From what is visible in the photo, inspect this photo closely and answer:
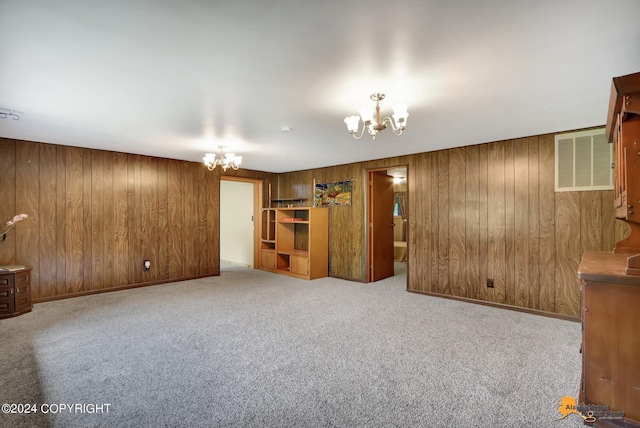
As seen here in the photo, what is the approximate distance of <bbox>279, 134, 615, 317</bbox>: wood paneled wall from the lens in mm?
3701

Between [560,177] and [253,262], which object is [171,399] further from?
[253,262]

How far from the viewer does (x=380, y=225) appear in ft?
20.0

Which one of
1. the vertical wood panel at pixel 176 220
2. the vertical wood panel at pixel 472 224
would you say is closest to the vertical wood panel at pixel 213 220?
the vertical wood panel at pixel 176 220

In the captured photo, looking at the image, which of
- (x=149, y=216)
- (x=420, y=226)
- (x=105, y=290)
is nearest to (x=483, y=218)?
(x=420, y=226)

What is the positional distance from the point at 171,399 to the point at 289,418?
81 centimetres

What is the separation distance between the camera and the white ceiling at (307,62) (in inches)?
61.2

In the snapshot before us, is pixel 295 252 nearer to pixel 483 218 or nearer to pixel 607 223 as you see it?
pixel 483 218

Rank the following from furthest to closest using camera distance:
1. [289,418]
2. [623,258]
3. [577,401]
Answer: [623,258] → [577,401] → [289,418]

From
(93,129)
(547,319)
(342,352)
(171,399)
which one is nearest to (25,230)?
(93,129)

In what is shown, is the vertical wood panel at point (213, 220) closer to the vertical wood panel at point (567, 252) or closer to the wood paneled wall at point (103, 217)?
the wood paneled wall at point (103, 217)

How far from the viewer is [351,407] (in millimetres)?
1910

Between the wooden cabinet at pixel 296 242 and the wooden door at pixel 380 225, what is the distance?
3.41ft

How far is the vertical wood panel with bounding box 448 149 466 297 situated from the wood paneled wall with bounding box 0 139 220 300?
448 centimetres

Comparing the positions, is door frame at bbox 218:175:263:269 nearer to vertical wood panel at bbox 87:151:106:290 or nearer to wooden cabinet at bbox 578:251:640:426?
vertical wood panel at bbox 87:151:106:290
